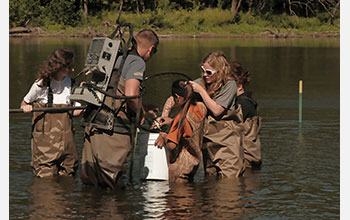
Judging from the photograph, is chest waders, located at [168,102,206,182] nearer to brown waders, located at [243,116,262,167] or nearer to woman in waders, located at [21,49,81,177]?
brown waders, located at [243,116,262,167]

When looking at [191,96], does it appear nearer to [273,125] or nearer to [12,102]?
[273,125]

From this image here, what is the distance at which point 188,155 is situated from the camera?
993cm

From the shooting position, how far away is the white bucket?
10.1m

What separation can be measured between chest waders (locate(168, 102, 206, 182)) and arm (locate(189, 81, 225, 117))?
24 centimetres

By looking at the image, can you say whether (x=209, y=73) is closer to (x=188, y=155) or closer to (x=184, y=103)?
(x=184, y=103)

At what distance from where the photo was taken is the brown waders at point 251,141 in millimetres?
10727

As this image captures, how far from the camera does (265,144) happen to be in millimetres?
13344

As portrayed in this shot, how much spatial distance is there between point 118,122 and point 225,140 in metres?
1.47

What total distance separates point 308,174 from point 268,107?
758 centimetres

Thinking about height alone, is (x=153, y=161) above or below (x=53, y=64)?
below

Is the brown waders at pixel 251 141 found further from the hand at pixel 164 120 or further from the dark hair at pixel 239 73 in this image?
the hand at pixel 164 120

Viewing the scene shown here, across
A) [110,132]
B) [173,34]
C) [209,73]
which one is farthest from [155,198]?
[173,34]

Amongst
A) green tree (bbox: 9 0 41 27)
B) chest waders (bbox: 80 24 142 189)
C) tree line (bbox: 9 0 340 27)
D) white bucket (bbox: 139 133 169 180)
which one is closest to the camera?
chest waders (bbox: 80 24 142 189)

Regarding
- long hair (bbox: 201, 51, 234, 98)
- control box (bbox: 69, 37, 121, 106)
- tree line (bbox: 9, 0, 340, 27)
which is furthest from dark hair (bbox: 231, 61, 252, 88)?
tree line (bbox: 9, 0, 340, 27)
